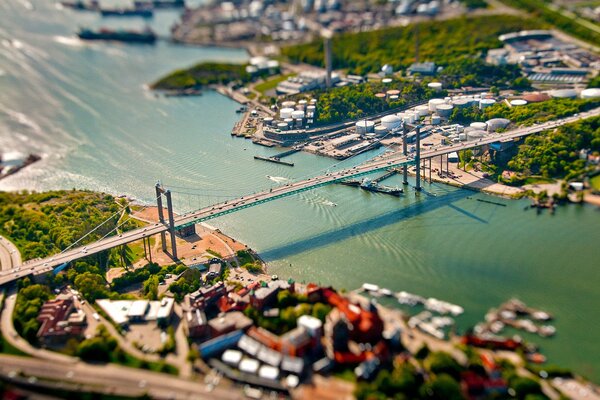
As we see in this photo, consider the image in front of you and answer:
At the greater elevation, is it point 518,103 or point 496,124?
point 518,103

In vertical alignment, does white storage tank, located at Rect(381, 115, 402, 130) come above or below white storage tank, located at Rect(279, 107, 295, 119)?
below

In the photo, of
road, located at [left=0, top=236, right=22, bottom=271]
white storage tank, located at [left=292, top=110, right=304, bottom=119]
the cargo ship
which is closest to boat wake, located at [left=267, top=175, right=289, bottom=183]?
white storage tank, located at [left=292, top=110, right=304, bottom=119]

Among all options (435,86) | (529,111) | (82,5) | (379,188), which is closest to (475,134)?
(529,111)

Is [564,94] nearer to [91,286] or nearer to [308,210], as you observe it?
[308,210]

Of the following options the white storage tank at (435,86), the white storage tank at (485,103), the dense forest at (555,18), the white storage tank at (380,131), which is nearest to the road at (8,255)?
the white storage tank at (380,131)

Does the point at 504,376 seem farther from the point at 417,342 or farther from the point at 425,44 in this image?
the point at 425,44

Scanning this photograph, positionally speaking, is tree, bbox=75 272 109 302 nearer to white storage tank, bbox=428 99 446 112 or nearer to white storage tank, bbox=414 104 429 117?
white storage tank, bbox=414 104 429 117
